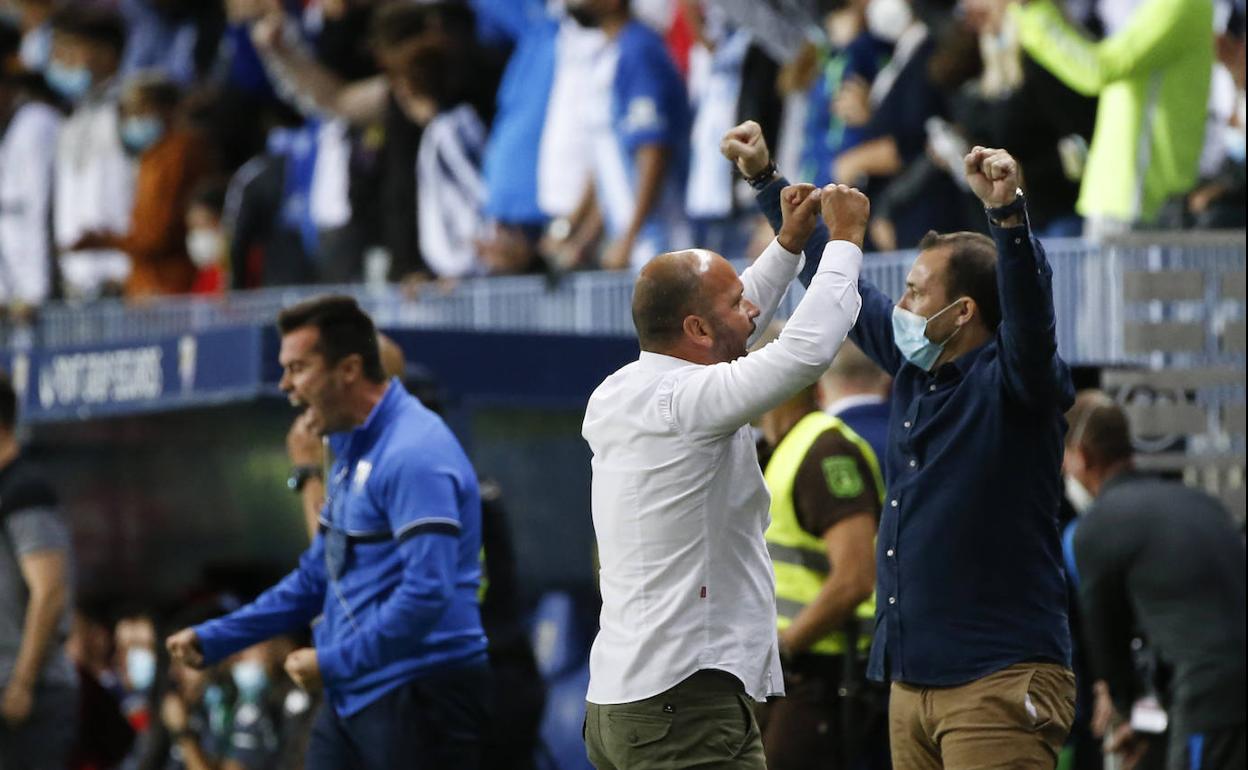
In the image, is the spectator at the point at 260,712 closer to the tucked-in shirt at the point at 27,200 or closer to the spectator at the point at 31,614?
the spectator at the point at 31,614

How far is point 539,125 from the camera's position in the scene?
482 inches

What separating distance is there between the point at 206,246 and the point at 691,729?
9670 mm

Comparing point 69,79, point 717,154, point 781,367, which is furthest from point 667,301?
point 69,79

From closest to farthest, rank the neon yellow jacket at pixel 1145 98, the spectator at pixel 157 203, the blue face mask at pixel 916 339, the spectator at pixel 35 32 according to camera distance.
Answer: the blue face mask at pixel 916 339 → the neon yellow jacket at pixel 1145 98 → the spectator at pixel 157 203 → the spectator at pixel 35 32

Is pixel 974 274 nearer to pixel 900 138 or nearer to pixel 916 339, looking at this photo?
pixel 916 339

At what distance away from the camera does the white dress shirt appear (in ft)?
15.9

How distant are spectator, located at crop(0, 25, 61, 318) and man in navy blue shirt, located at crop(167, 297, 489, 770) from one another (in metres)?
8.87

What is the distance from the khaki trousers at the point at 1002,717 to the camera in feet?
16.6

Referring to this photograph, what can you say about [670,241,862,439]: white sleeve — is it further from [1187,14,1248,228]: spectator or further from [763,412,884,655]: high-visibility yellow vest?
[1187,14,1248,228]: spectator

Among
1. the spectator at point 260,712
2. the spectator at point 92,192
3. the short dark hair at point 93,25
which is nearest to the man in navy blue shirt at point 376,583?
the spectator at point 260,712

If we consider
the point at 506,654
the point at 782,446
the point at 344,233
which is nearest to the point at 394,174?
the point at 344,233

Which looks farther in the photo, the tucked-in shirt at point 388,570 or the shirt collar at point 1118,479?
the shirt collar at point 1118,479

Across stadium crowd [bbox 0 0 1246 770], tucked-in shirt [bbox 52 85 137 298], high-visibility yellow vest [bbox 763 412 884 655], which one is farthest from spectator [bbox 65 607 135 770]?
high-visibility yellow vest [bbox 763 412 884 655]

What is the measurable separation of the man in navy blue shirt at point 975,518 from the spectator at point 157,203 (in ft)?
30.7
